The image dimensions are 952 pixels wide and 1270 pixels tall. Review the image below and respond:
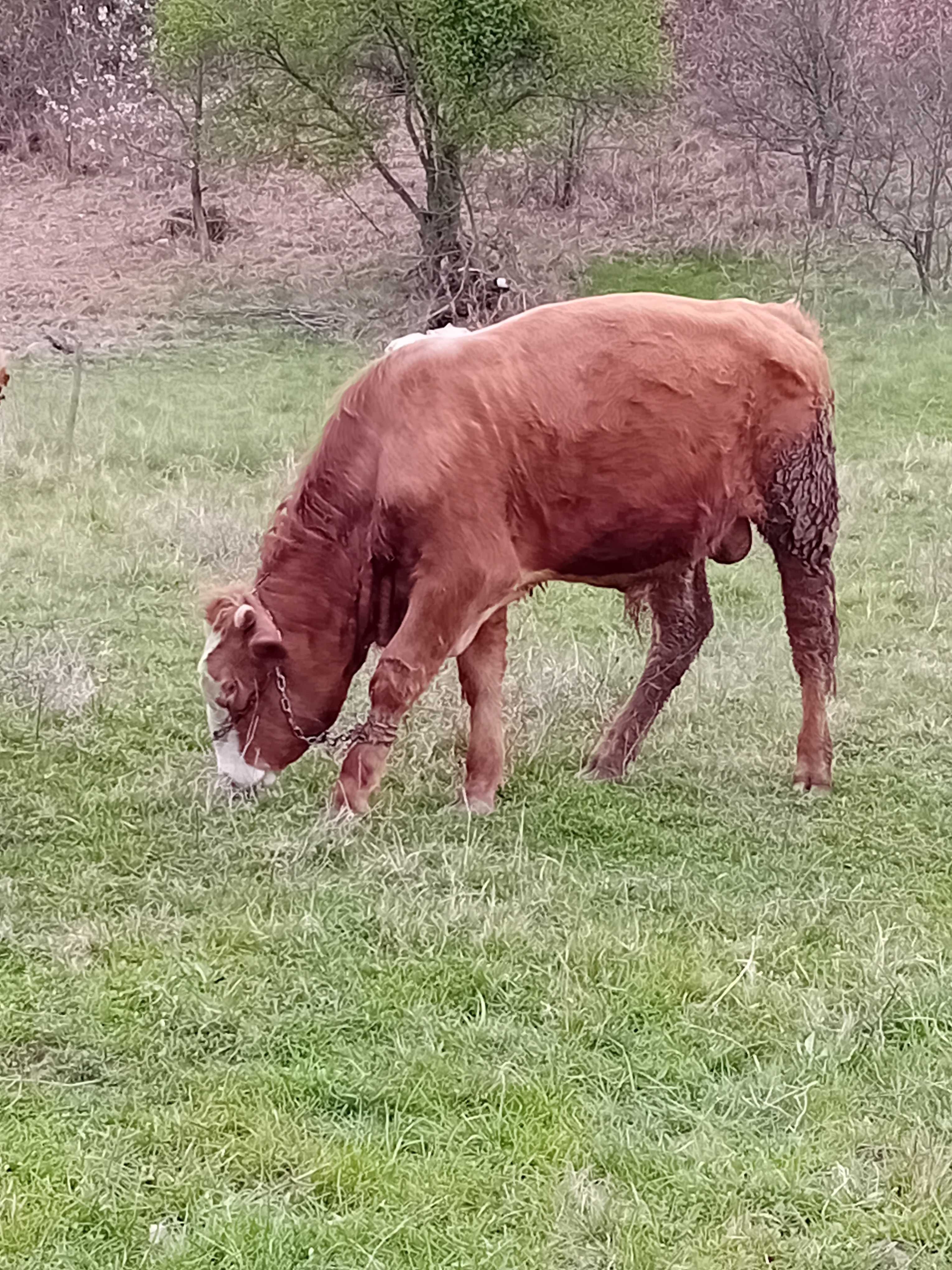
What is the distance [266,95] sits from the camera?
57.1 feet

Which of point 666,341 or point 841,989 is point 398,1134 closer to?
point 841,989

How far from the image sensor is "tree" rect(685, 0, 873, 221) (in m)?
18.8

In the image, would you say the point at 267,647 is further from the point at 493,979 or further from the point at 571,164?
the point at 571,164

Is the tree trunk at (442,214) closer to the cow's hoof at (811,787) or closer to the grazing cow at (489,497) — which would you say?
the grazing cow at (489,497)

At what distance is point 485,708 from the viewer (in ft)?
19.1

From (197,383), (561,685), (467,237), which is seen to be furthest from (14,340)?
(561,685)

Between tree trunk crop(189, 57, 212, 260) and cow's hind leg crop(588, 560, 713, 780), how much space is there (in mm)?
13740

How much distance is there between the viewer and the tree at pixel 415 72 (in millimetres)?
16469

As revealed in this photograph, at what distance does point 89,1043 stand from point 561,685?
10.5ft

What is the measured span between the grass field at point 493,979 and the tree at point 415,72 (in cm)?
1056

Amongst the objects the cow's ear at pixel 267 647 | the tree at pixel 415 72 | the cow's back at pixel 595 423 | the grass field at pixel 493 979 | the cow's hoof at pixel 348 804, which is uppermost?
the tree at pixel 415 72

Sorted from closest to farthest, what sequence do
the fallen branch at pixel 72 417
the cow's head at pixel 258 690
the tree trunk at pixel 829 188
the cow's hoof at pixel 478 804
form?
the cow's head at pixel 258 690, the cow's hoof at pixel 478 804, the fallen branch at pixel 72 417, the tree trunk at pixel 829 188

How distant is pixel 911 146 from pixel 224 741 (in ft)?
50.0

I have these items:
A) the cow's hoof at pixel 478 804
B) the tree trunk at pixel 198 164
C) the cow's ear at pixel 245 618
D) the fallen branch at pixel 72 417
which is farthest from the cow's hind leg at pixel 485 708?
the tree trunk at pixel 198 164
